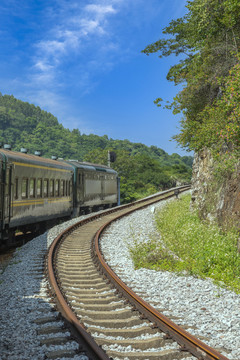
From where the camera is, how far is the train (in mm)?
12727

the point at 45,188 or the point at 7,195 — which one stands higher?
the point at 45,188

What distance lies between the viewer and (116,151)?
61.5 meters

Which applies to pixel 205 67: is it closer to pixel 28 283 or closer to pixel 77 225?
pixel 77 225

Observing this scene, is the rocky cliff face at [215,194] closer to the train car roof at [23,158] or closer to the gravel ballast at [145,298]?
the gravel ballast at [145,298]

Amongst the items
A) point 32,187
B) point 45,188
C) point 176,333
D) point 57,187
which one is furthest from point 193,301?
point 57,187

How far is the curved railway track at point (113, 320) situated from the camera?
15.9ft

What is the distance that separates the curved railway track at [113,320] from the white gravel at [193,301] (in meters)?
0.34

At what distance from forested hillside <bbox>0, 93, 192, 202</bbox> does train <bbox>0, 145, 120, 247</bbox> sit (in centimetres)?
3085

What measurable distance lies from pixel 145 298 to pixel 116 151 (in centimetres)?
5452

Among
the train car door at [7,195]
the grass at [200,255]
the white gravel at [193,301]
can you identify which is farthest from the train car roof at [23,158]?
the grass at [200,255]

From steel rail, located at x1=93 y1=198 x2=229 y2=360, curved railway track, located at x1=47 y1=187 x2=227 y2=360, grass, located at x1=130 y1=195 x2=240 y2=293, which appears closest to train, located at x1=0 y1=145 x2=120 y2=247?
curved railway track, located at x1=47 y1=187 x2=227 y2=360

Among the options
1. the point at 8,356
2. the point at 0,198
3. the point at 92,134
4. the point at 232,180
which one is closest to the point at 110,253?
the point at 0,198

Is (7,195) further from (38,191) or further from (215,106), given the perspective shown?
(215,106)

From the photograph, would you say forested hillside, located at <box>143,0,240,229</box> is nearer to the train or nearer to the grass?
the grass
